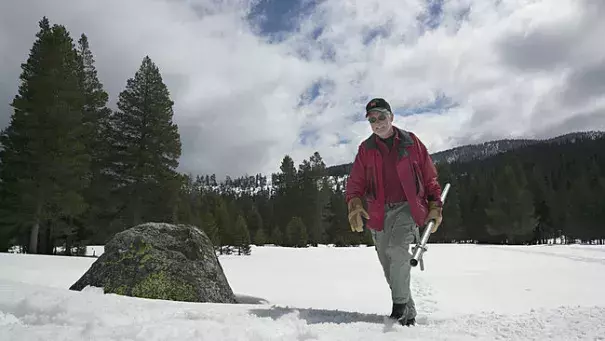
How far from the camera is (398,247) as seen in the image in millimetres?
3666

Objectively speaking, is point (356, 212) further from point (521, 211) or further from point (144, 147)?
point (521, 211)

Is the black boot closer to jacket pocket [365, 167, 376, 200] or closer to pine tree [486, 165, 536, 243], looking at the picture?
jacket pocket [365, 167, 376, 200]

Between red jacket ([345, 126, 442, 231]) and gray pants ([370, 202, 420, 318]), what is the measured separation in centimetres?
8

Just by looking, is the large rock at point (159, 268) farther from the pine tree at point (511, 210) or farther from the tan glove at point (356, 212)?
the pine tree at point (511, 210)

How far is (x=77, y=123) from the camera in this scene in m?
18.7

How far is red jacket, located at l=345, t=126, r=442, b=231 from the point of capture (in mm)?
3840

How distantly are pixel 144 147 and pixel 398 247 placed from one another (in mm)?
21669

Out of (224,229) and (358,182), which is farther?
(224,229)

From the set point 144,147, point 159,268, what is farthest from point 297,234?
point 159,268

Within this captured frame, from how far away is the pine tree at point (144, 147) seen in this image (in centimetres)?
2202

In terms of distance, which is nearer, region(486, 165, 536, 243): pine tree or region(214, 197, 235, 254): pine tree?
region(214, 197, 235, 254): pine tree

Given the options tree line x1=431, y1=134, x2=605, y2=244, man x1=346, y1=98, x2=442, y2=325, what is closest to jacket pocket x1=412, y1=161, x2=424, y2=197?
man x1=346, y1=98, x2=442, y2=325

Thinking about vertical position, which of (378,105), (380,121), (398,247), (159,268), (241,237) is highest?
(378,105)

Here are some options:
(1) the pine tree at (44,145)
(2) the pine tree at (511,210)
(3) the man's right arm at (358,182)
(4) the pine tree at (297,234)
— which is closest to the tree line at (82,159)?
(1) the pine tree at (44,145)
